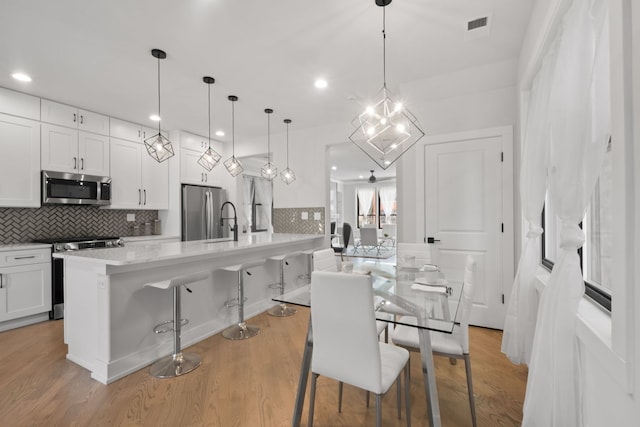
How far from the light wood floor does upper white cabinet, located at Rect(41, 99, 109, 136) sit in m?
2.74

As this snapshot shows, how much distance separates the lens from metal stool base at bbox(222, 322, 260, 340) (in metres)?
2.84

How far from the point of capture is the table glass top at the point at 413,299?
4.55 feet

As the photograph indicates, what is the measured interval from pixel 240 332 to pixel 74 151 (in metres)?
3.37

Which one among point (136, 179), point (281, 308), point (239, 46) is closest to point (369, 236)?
point (281, 308)

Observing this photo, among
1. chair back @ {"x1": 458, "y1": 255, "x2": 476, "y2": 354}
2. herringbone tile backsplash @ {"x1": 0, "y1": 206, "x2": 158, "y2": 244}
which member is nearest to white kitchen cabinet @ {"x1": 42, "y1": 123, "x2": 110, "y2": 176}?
herringbone tile backsplash @ {"x1": 0, "y1": 206, "x2": 158, "y2": 244}

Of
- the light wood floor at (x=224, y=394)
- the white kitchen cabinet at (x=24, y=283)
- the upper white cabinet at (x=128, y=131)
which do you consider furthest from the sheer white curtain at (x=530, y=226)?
the upper white cabinet at (x=128, y=131)

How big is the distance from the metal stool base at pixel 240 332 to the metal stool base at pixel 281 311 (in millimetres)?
457

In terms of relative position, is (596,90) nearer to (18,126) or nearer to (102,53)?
(102,53)

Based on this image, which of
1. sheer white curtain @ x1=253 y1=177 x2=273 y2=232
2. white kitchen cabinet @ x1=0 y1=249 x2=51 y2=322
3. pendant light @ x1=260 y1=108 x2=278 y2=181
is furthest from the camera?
sheer white curtain @ x1=253 y1=177 x2=273 y2=232

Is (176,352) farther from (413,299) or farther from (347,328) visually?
(413,299)

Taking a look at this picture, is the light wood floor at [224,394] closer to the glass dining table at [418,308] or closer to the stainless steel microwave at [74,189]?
the glass dining table at [418,308]

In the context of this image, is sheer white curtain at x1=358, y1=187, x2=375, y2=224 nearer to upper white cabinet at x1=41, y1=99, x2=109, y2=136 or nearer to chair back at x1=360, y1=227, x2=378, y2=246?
chair back at x1=360, y1=227, x2=378, y2=246

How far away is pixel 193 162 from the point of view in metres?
5.15

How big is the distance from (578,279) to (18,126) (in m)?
5.34
